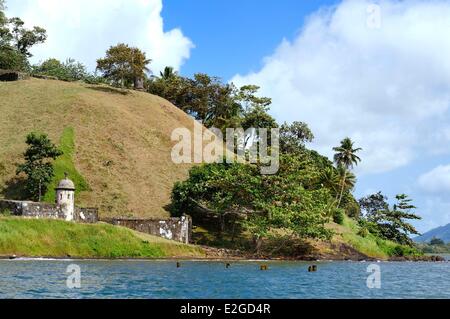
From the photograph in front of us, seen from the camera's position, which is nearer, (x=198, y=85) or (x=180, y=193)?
(x=180, y=193)

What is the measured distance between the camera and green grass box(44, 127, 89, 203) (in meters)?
78.6

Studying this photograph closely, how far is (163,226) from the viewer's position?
68875 mm

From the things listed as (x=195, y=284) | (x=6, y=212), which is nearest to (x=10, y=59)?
(x=6, y=212)

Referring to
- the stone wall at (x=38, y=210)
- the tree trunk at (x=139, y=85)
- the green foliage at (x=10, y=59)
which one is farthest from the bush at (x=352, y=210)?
the green foliage at (x=10, y=59)

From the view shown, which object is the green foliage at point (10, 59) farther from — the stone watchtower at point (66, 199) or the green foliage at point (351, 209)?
the stone watchtower at point (66, 199)

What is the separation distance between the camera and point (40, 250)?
5497 centimetres

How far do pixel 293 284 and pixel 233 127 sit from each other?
273 ft

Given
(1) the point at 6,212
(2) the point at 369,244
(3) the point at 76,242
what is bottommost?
(3) the point at 76,242

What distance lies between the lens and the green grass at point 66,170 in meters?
78.6

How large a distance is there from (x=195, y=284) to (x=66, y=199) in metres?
32.5

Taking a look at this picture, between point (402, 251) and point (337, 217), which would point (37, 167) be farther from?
point (402, 251)

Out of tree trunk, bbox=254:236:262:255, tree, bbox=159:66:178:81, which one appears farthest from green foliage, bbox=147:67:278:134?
tree trunk, bbox=254:236:262:255
